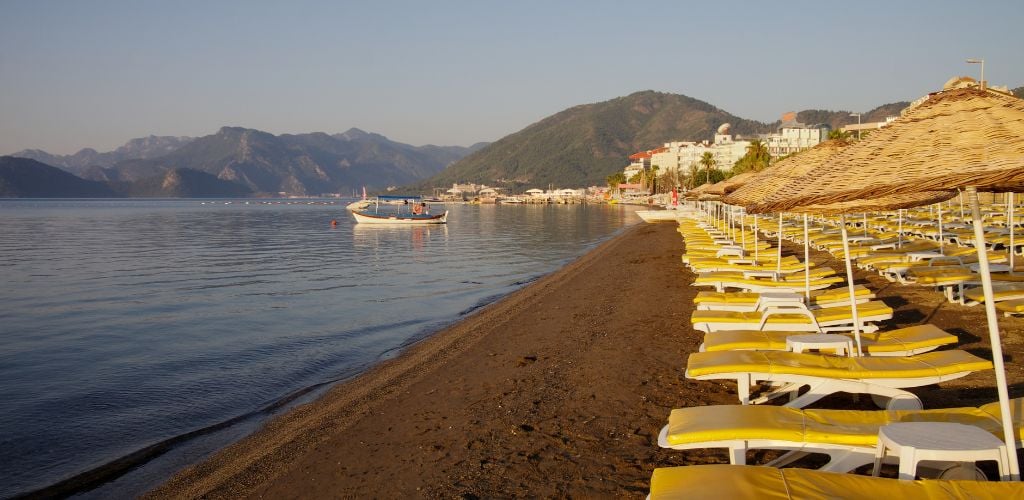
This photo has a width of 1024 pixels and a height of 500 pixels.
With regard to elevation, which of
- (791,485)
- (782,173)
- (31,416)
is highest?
(782,173)

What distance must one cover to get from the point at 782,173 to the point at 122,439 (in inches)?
317

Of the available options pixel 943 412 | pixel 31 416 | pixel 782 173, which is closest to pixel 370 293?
pixel 31 416

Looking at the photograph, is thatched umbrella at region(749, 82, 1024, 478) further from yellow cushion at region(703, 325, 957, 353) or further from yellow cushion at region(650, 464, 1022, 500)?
yellow cushion at region(703, 325, 957, 353)

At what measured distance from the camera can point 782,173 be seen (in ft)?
28.3

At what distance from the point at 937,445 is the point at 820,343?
2491 millimetres

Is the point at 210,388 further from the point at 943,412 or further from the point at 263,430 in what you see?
the point at 943,412

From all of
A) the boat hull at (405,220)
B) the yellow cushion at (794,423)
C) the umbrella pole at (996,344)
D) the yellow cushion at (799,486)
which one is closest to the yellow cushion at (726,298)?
the yellow cushion at (794,423)

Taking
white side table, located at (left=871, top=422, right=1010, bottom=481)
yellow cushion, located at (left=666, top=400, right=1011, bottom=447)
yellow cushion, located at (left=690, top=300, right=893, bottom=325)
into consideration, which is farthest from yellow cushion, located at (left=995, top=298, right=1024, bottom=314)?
white side table, located at (left=871, top=422, right=1010, bottom=481)

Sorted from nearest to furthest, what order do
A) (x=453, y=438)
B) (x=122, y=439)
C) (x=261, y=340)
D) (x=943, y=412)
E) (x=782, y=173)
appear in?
(x=943, y=412)
(x=453, y=438)
(x=122, y=439)
(x=782, y=173)
(x=261, y=340)

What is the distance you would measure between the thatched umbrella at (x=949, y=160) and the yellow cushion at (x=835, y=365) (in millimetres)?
1391

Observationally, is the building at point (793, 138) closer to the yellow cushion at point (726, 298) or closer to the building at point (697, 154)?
the building at point (697, 154)

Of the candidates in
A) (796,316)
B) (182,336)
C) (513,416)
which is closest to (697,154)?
(182,336)

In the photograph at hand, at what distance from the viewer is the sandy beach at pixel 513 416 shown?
482 centimetres

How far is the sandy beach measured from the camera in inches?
190
